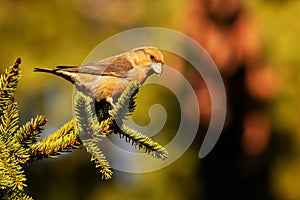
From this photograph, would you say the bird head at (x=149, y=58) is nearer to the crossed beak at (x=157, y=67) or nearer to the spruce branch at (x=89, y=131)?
the crossed beak at (x=157, y=67)

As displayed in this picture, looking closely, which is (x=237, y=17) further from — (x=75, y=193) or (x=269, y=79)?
(x=75, y=193)

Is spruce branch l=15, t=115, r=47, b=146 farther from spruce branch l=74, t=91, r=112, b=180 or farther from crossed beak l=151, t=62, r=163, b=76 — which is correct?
crossed beak l=151, t=62, r=163, b=76

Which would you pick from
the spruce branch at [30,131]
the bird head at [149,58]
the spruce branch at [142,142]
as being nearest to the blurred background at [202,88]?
the bird head at [149,58]

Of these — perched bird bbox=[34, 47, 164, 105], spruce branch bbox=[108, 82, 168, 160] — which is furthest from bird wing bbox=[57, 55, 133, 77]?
spruce branch bbox=[108, 82, 168, 160]

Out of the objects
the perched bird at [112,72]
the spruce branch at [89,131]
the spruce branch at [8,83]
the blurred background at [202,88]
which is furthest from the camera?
the blurred background at [202,88]

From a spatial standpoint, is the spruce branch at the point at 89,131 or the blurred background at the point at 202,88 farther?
the blurred background at the point at 202,88

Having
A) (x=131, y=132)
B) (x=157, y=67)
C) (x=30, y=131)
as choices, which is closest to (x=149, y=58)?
(x=157, y=67)

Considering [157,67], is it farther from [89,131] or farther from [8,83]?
[8,83]

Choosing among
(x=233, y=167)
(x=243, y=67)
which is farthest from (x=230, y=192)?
(x=243, y=67)
